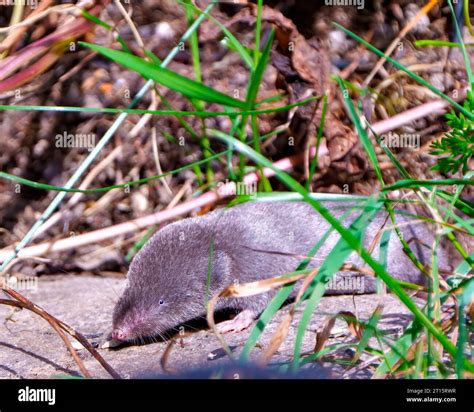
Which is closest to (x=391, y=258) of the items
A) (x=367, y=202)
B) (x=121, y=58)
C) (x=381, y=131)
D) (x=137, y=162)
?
(x=381, y=131)

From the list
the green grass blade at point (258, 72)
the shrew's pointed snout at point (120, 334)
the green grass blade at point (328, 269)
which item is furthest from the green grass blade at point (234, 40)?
the shrew's pointed snout at point (120, 334)

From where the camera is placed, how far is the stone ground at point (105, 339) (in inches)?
104

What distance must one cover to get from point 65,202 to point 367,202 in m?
2.84

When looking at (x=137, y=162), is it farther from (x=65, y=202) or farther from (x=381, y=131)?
(x=381, y=131)

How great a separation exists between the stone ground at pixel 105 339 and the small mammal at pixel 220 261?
152 mm

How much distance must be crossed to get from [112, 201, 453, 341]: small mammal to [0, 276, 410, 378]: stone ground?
15 centimetres

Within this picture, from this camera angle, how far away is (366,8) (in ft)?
15.6

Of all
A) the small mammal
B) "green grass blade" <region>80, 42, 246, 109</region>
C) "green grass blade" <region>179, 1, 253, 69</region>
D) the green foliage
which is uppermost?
"green grass blade" <region>179, 1, 253, 69</region>

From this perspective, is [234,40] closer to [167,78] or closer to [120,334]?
[167,78]

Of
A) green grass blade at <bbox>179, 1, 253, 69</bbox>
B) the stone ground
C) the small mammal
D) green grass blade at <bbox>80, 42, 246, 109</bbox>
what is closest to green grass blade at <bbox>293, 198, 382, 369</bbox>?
the stone ground

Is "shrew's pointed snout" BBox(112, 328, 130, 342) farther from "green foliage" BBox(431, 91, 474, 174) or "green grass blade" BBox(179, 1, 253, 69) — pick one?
"green foliage" BBox(431, 91, 474, 174)

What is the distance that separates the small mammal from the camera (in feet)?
10.9

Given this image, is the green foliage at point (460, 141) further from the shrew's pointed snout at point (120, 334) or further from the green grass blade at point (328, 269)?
the shrew's pointed snout at point (120, 334)

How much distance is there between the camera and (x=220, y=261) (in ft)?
11.6
